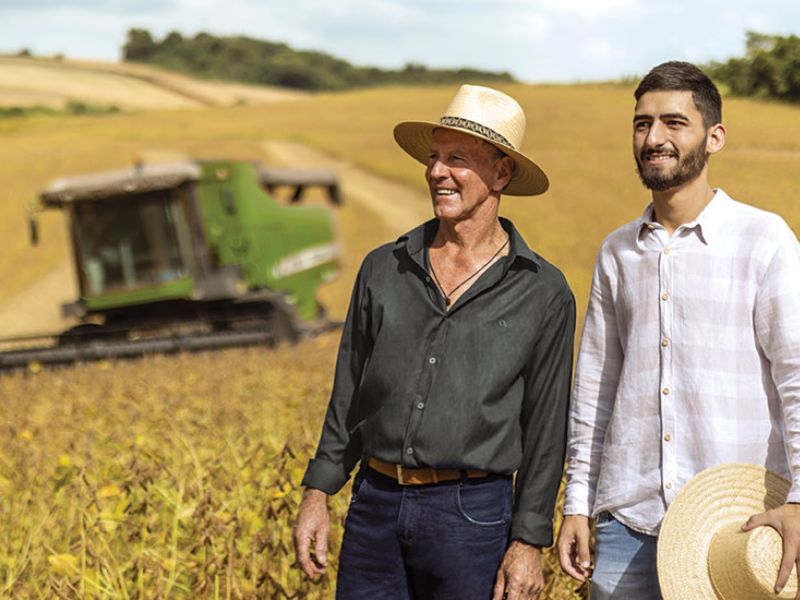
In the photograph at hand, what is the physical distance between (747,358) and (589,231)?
85.1 ft

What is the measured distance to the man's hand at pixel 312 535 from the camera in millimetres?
2879

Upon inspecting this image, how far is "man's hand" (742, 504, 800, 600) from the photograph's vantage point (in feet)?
7.57

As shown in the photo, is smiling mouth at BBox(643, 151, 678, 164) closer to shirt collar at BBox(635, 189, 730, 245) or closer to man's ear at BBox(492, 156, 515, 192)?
shirt collar at BBox(635, 189, 730, 245)

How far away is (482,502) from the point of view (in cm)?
275

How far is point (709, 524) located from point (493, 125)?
113 centimetres

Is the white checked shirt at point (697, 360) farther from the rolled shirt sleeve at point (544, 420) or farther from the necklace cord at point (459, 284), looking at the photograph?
the necklace cord at point (459, 284)

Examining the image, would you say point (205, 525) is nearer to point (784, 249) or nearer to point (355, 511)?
point (355, 511)

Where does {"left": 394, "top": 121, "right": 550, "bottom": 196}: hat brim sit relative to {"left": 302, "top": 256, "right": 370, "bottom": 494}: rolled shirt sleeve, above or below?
above

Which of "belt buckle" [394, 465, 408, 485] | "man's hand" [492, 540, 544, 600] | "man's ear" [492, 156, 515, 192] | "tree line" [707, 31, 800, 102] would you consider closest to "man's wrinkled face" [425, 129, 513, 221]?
"man's ear" [492, 156, 515, 192]

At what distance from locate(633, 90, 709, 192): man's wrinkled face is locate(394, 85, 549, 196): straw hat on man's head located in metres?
0.38

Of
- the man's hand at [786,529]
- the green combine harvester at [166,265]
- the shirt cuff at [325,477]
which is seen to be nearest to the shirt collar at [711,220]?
the man's hand at [786,529]

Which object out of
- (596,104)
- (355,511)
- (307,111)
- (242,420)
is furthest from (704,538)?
(307,111)

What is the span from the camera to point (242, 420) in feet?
23.6

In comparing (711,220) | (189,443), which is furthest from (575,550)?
(189,443)
